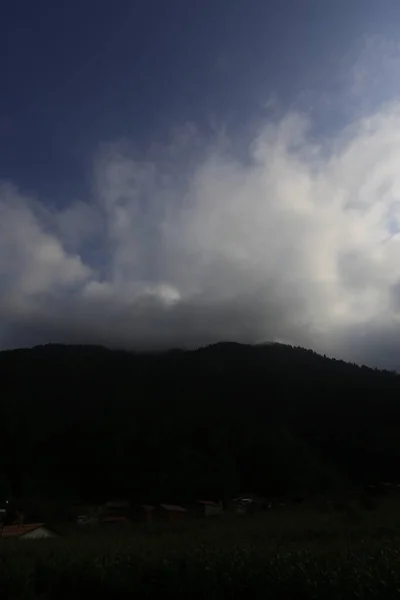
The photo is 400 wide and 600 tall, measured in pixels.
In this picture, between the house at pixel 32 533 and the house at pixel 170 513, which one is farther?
the house at pixel 170 513

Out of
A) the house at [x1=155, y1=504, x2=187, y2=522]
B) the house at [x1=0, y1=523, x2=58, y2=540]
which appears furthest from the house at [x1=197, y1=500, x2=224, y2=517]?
the house at [x1=0, y1=523, x2=58, y2=540]

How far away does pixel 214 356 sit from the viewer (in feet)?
267

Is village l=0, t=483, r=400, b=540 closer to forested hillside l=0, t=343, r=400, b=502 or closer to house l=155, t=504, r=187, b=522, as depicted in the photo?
house l=155, t=504, r=187, b=522

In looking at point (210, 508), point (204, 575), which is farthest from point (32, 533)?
point (204, 575)

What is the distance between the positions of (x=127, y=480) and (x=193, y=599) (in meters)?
48.3

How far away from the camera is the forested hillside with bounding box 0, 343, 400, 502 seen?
56.0 meters

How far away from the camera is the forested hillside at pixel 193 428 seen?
A: 56.0 metres

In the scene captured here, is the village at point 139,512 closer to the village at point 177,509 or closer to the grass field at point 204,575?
the village at point 177,509

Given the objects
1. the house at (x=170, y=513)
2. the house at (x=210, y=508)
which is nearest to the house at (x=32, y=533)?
the house at (x=170, y=513)

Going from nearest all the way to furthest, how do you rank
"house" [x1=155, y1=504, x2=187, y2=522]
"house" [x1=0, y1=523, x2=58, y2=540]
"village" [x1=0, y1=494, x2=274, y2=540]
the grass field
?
the grass field
"house" [x1=0, y1=523, x2=58, y2=540]
"village" [x1=0, y1=494, x2=274, y2=540]
"house" [x1=155, y1=504, x2=187, y2=522]

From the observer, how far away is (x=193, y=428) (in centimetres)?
6125

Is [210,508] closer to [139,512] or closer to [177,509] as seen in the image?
[177,509]

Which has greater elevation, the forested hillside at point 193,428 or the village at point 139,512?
the forested hillside at point 193,428

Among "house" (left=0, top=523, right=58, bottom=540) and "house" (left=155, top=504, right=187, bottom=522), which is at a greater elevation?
"house" (left=0, top=523, right=58, bottom=540)
